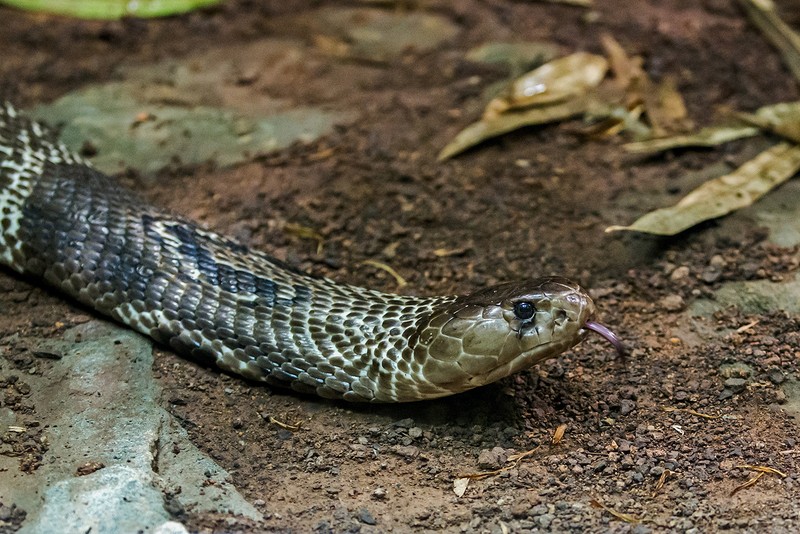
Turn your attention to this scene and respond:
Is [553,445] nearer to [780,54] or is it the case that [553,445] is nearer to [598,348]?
[598,348]

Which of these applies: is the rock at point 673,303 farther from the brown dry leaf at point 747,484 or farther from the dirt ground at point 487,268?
the brown dry leaf at point 747,484

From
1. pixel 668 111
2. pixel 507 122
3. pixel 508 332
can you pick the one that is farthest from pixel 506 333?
pixel 668 111

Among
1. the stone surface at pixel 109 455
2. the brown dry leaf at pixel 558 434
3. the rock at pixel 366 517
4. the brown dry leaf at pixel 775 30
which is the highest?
the stone surface at pixel 109 455

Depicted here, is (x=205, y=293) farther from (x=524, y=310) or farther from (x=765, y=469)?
(x=765, y=469)

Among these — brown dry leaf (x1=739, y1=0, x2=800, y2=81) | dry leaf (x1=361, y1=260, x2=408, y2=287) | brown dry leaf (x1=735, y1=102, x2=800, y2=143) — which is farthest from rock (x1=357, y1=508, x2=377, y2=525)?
brown dry leaf (x1=739, y1=0, x2=800, y2=81)

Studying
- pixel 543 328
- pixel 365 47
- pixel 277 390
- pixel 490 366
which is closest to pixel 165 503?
pixel 277 390

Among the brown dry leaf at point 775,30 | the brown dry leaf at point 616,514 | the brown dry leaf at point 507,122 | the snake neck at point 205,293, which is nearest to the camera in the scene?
the brown dry leaf at point 616,514

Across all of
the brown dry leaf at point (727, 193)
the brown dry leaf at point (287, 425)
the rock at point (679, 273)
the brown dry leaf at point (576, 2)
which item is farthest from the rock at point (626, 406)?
the brown dry leaf at point (576, 2)
